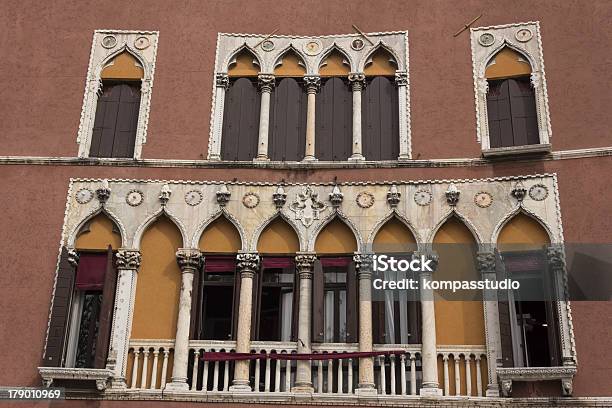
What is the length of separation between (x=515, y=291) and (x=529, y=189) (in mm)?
1843

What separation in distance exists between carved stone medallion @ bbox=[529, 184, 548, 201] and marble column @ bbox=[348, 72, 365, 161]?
3.10 meters

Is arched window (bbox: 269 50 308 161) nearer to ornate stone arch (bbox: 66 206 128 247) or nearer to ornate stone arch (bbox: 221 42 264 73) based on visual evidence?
ornate stone arch (bbox: 221 42 264 73)

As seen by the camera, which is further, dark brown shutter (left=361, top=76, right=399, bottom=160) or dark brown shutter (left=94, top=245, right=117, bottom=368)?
dark brown shutter (left=361, top=76, right=399, bottom=160)

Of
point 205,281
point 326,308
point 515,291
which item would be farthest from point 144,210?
point 515,291

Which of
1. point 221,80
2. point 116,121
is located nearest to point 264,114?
point 221,80

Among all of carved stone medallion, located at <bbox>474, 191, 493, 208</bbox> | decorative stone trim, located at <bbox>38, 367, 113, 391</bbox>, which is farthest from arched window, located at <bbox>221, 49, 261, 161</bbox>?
decorative stone trim, located at <bbox>38, 367, 113, 391</bbox>

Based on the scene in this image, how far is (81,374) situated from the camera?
13609mm

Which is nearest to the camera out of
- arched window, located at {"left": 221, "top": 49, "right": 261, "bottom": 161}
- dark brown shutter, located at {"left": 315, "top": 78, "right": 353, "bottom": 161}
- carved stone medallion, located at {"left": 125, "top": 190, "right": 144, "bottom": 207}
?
carved stone medallion, located at {"left": 125, "top": 190, "right": 144, "bottom": 207}

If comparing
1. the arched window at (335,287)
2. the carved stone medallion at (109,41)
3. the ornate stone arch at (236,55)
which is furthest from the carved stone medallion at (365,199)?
the carved stone medallion at (109,41)

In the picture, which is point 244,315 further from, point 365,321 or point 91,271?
point 91,271

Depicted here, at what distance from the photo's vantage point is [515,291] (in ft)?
46.4

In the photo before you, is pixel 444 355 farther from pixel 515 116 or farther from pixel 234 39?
pixel 234 39

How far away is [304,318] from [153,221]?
10.9 ft

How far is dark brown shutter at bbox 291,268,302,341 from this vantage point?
14.2 metres
